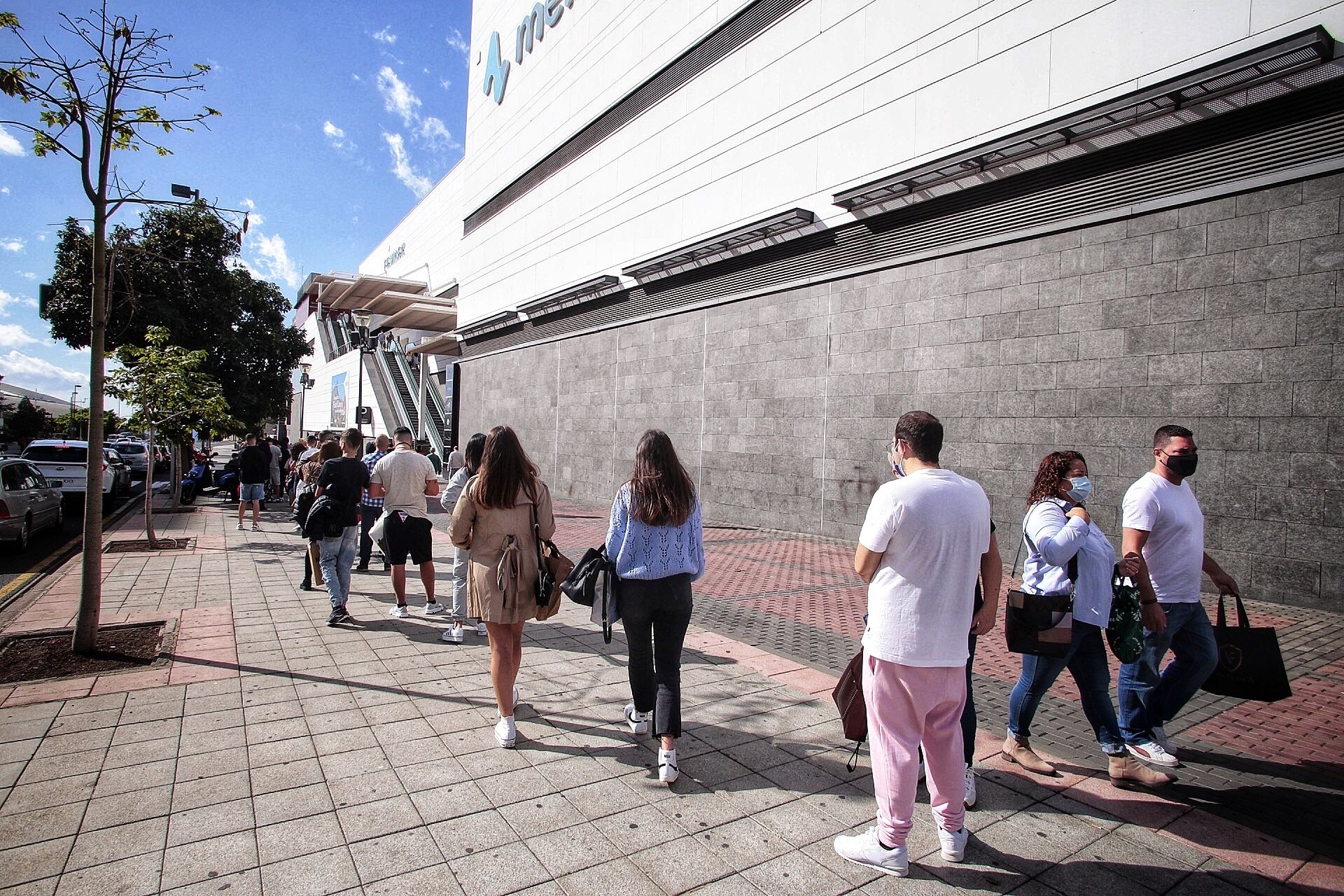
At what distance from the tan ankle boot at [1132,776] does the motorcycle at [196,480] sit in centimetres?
2044

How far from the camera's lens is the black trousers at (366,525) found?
8.47m

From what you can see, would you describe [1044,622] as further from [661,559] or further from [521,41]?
[521,41]

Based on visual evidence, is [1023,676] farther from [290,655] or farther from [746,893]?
[290,655]

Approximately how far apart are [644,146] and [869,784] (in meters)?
16.7

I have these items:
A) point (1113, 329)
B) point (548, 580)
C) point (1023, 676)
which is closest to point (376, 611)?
point (548, 580)

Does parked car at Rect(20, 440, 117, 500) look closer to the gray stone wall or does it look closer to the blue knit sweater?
the gray stone wall

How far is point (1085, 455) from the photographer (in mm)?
8773

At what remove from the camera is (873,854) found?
2896mm

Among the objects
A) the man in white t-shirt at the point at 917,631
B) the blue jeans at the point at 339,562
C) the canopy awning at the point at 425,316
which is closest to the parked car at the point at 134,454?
the canopy awning at the point at 425,316

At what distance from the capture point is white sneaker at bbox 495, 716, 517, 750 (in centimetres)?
400

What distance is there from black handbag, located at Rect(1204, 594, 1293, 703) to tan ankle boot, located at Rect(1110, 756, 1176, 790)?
0.59 metres

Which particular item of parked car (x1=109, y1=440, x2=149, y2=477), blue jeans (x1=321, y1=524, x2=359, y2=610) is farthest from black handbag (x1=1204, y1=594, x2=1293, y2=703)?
parked car (x1=109, y1=440, x2=149, y2=477)

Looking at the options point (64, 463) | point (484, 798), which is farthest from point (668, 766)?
point (64, 463)

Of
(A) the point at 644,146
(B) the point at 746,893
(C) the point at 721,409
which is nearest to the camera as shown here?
(B) the point at 746,893
